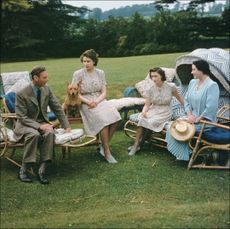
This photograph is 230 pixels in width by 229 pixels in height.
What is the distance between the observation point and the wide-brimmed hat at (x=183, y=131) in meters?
6.97

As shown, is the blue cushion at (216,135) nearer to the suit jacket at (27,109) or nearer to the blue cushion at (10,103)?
the suit jacket at (27,109)

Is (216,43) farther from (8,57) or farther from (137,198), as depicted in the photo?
(137,198)

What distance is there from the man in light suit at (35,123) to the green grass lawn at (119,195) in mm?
286

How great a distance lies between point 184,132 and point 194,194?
1.15 meters

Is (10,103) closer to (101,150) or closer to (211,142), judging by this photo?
(101,150)

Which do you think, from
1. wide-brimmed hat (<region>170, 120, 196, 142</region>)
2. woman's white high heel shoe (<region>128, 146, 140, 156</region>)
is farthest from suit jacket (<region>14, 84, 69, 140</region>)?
wide-brimmed hat (<region>170, 120, 196, 142</region>)

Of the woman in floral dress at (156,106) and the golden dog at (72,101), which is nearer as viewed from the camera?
the woman in floral dress at (156,106)

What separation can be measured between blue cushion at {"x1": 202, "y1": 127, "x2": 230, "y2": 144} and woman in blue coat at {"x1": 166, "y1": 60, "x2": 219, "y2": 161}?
14 cm

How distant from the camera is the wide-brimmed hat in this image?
6969 mm

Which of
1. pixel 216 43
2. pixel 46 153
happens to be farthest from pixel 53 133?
pixel 216 43

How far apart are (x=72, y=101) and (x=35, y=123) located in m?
1.60

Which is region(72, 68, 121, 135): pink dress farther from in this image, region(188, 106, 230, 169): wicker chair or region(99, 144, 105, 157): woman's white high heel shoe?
Result: region(188, 106, 230, 169): wicker chair

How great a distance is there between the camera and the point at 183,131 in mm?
7027

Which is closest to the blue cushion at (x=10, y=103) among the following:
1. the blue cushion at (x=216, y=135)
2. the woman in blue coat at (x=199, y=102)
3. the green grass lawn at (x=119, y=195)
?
the green grass lawn at (x=119, y=195)
